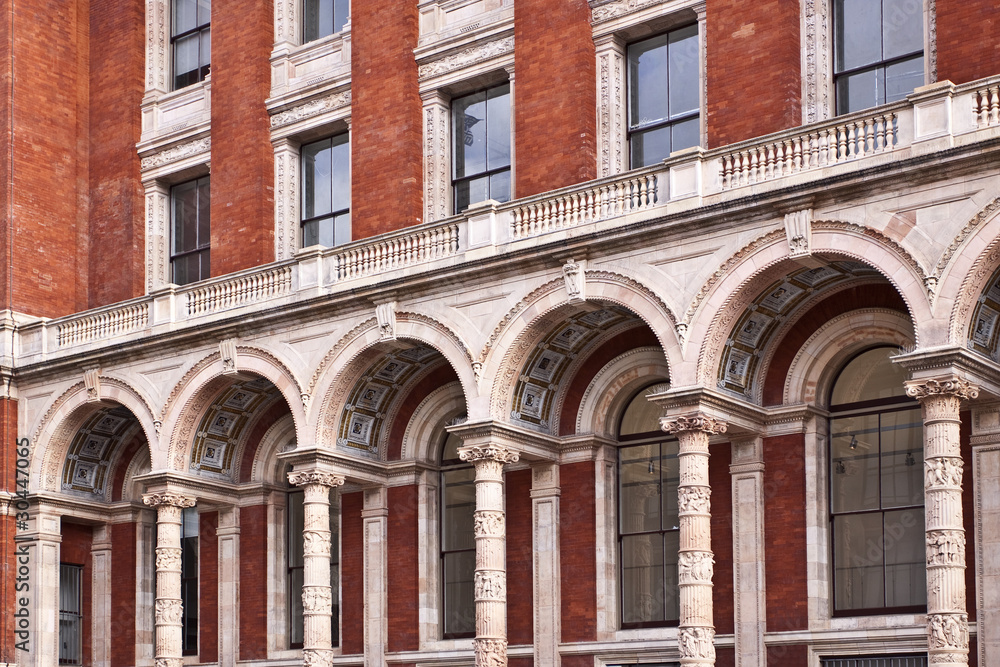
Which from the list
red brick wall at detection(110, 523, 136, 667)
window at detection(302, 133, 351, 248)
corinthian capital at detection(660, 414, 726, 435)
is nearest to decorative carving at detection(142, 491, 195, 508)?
red brick wall at detection(110, 523, 136, 667)

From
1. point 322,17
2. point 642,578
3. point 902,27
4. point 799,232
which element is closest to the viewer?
point 799,232

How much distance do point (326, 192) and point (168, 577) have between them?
7492 millimetres

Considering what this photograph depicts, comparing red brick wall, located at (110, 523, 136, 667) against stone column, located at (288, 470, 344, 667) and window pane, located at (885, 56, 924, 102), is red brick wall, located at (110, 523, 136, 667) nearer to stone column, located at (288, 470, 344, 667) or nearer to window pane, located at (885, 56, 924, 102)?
stone column, located at (288, 470, 344, 667)

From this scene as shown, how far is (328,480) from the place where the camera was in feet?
88.3

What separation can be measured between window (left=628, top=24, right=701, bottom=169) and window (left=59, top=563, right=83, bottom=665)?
1396 centimetres

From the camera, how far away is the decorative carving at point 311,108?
29922 mm

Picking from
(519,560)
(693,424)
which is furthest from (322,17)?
(693,424)

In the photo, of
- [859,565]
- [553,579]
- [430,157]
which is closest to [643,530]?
[553,579]

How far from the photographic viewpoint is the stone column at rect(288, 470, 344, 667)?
2619 centimetres

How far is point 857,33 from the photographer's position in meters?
24.2

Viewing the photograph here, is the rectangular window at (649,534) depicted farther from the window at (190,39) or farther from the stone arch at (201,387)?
the window at (190,39)

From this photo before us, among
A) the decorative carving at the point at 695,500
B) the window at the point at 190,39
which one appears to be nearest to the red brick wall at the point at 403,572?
the decorative carving at the point at 695,500

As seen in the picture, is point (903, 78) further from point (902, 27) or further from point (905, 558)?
point (905, 558)

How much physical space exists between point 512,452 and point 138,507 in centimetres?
1009
